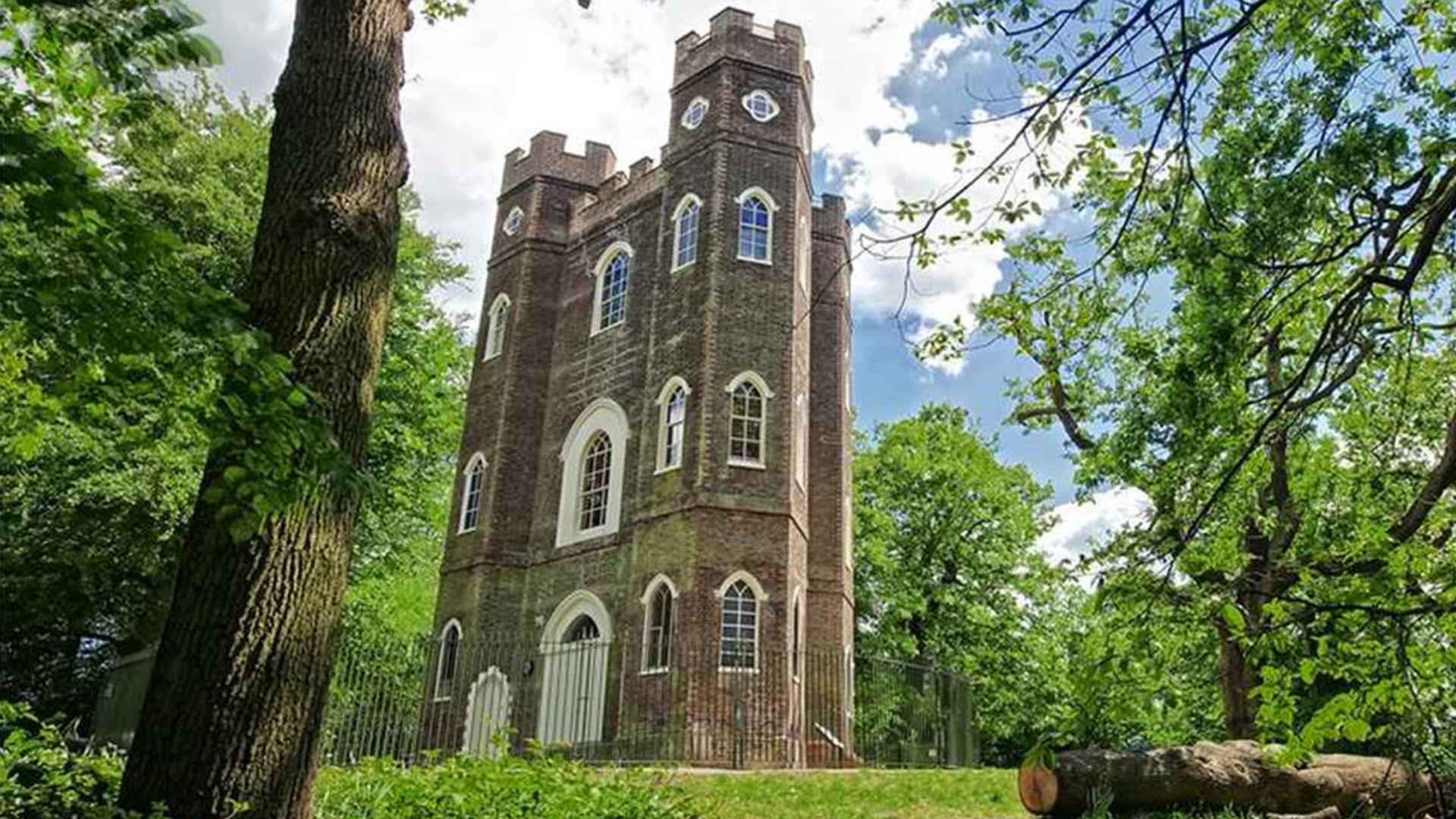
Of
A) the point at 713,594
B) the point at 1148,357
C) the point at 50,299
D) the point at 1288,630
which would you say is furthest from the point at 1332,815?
the point at 50,299

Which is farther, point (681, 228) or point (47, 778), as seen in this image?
point (681, 228)

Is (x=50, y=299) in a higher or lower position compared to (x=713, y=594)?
lower

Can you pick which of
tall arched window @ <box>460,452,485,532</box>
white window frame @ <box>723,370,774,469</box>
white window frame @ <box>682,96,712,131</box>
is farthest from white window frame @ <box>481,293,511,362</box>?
white window frame @ <box>723,370,774,469</box>

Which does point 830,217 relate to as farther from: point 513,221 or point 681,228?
point 513,221

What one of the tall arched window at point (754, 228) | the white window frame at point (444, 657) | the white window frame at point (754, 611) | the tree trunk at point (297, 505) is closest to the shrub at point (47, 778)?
the tree trunk at point (297, 505)

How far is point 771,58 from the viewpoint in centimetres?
2086

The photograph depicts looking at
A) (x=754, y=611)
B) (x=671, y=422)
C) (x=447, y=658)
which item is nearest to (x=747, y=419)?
(x=671, y=422)

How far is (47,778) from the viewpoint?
14.3 feet

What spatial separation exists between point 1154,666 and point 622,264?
19257 millimetres

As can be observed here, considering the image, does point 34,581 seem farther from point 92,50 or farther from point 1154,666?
point 1154,666

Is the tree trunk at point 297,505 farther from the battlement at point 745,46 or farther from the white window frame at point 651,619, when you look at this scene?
the battlement at point 745,46

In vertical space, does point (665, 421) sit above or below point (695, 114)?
below

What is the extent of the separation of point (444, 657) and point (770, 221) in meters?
11.3

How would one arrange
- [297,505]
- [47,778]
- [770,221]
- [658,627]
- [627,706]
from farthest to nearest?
[770,221] < [658,627] < [627,706] < [47,778] < [297,505]
